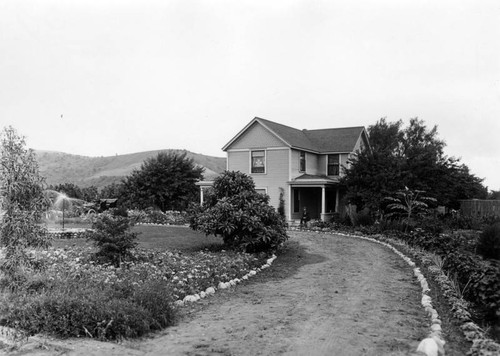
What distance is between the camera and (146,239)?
Answer: 16.7m

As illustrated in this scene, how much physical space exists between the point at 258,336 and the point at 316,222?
19.5 m

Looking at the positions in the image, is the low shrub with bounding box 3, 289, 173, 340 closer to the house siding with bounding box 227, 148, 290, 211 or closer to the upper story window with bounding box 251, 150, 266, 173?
the house siding with bounding box 227, 148, 290, 211

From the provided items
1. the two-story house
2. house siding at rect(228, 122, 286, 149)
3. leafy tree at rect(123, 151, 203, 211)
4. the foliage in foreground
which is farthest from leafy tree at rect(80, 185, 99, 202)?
the foliage in foreground

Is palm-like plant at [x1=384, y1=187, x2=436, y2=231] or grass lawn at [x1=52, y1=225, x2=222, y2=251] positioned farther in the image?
palm-like plant at [x1=384, y1=187, x2=436, y2=231]

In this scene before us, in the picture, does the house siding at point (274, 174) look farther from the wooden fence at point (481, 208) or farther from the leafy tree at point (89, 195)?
the leafy tree at point (89, 195)

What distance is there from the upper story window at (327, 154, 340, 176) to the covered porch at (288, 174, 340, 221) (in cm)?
128

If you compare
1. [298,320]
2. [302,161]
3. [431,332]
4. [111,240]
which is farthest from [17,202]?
[302,161]

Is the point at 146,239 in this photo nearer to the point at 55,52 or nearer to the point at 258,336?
the point at 55,52

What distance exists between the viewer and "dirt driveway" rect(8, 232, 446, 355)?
17.3 feet

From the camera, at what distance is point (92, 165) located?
234ft

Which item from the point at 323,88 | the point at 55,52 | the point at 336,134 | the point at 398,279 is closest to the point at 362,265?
the point at 398,279

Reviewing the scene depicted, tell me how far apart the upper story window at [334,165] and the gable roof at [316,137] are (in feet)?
1.76

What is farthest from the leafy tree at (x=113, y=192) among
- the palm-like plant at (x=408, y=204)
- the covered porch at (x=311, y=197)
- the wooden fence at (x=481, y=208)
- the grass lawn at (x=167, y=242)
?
the wooden fence at (x=481, y=208)

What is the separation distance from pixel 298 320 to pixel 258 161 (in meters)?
22.6
